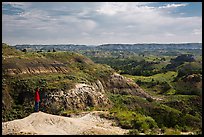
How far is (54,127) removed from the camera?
58.7 ft

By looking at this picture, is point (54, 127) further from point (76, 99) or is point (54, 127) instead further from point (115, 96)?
point (115, 96)

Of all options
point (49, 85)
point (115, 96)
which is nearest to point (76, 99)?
point (49, 85)

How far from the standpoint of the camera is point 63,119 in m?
18.8

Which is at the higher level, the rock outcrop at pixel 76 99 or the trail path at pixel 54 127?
the trail path at pixel 54 127

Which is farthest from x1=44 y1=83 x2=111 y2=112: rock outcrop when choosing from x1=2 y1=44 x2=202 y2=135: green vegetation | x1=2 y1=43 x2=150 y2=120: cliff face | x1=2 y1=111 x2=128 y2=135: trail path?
x1=2 y1=111 x2=128 y2=135: trail path

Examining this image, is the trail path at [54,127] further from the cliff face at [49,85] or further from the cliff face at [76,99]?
the cliff face at [76,99]

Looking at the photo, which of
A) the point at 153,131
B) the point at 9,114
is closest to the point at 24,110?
the point at 9,114

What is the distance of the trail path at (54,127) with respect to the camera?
17.1 meters

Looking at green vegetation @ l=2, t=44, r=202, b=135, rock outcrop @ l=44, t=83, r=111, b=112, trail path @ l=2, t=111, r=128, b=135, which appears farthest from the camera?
rock outcrop @ l=44, t=83, r=111, b=112

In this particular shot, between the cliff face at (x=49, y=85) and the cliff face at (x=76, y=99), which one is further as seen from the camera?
the cliff face at (x=49, y=85)

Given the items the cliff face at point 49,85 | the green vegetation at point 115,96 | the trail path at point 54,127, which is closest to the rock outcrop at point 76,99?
the cliff face at point 49,85

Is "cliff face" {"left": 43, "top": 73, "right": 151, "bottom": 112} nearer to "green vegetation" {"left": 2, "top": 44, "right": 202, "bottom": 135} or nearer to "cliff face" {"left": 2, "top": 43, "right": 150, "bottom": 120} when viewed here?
"cliff face" {"left": 2, "top": 43, "right": 150, "bottom": 120}

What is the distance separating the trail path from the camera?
1712cm

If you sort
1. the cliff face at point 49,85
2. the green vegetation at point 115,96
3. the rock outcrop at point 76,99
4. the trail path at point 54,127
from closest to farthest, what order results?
1. the trail path at point 54,127
2. the green vegetation at point 115,96
3. the rock outcrop at point 76,99
4. the cliff face at point 49,85
